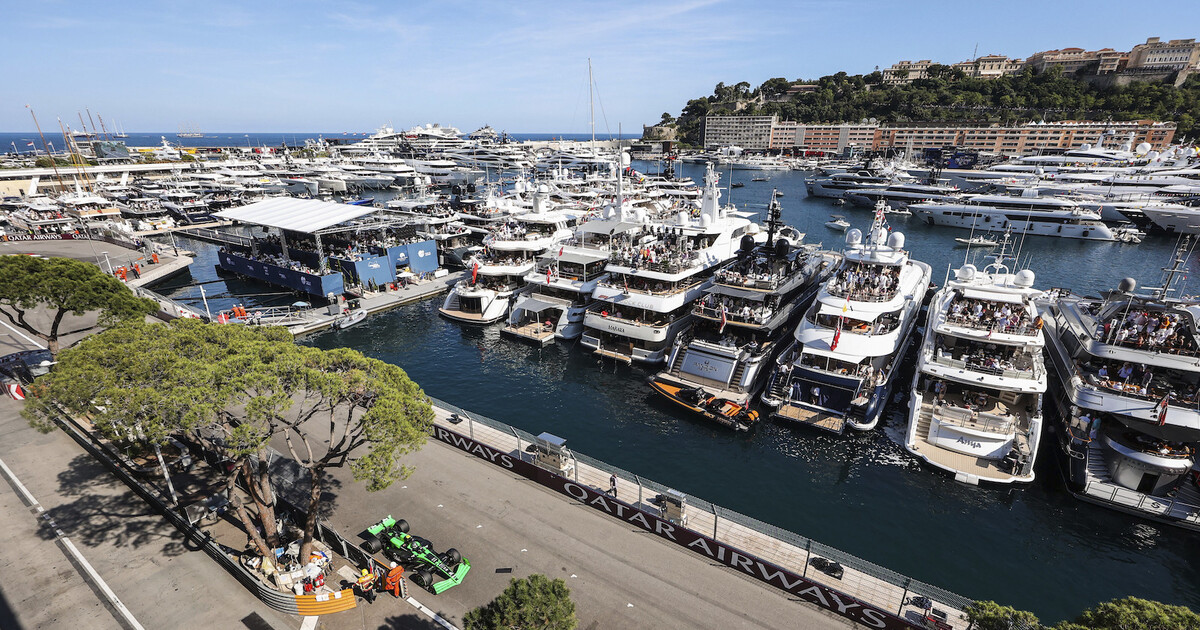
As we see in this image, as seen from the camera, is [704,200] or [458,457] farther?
[704,200]

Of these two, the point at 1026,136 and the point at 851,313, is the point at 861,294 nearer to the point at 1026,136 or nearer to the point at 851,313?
the point at 851,313

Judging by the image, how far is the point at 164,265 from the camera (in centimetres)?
5734

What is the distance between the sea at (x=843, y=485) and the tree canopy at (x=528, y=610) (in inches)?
550

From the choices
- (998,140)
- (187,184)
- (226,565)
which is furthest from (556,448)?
(998,140)

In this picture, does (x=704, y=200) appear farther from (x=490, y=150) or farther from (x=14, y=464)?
(x=490, y=150)

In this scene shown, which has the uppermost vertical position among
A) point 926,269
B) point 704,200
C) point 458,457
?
point 704,200

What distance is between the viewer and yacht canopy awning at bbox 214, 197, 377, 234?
49.6m

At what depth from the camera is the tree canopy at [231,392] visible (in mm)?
13859

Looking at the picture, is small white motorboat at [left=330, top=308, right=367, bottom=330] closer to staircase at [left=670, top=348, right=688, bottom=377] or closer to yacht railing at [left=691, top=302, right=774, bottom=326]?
staircase at [left=670, top=348, right=688, bottom=377]

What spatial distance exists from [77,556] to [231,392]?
1007cm

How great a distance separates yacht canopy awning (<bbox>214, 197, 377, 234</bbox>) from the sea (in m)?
12.9

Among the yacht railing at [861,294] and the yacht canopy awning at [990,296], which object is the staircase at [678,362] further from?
the yacht canopy awning at [990,296]

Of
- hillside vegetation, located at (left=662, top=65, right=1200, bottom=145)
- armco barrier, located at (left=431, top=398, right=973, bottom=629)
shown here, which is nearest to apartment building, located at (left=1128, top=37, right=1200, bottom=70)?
hillside vegetation, located at (left=662, top=65, right=1200, bottom=145)

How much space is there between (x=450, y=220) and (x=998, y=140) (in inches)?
7281
